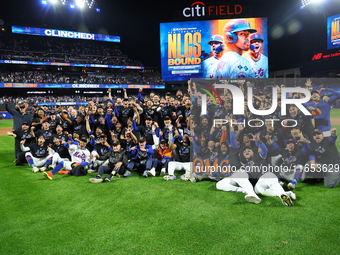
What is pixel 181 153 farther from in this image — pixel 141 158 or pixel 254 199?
pixel 254 199

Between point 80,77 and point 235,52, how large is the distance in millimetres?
30766

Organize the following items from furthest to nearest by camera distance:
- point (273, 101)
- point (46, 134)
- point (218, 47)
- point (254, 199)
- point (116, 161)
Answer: point (218, 47)
point (46, 134)
point (116, 161)
point (273, 101)
point (254, 199)

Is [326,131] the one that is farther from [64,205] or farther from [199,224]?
[64,205]

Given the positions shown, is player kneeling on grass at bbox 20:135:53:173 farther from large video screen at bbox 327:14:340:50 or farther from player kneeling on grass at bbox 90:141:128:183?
large video screen at bbox 327:14:340:50

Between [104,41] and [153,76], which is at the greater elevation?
[104,41]

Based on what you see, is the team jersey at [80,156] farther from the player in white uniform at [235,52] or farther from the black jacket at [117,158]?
the player in white uniform at [235,52]

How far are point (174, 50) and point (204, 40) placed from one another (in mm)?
3659

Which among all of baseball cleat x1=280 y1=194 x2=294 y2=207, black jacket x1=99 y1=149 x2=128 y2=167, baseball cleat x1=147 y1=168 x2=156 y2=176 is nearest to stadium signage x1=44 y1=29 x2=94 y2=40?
black jacket x1=99 y1=149 x2=128 y2=167

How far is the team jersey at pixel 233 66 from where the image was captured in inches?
1208

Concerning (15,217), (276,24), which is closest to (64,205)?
(15,217)

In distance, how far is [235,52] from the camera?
30.6 metres

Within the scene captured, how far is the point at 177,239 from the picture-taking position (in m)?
4.03

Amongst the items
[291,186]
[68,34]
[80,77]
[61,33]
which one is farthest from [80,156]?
[61,33]

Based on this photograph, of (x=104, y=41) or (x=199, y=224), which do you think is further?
(x=104, y=41)
